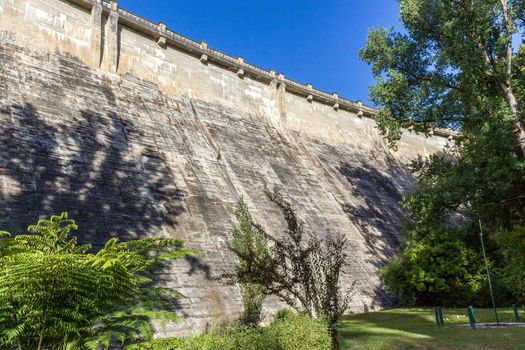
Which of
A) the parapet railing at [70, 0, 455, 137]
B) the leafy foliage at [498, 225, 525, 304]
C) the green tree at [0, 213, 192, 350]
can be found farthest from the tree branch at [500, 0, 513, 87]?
the green tree at [0, 213, 192, 350]

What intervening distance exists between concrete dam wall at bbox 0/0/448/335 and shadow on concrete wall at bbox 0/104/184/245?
0.15 ft

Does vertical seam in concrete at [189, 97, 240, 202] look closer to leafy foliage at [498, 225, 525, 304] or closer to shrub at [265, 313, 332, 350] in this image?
shrub at [265, 313, 332, 350]

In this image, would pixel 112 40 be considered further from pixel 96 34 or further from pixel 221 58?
pixel 221 58

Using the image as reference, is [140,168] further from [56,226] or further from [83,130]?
[56,226]

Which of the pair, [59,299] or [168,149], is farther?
[168,149]

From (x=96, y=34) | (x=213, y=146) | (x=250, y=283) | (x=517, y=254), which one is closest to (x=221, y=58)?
(x=213, y=146)

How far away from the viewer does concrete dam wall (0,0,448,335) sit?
11234 millimetres

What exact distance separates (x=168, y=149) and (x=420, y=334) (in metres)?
11.0

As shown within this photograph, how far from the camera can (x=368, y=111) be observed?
3138cm

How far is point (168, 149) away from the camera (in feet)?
51.6

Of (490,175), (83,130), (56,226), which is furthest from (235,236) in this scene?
(490,175)

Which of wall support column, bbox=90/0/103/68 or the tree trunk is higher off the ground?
wall support column, bbox=90/0/103/68

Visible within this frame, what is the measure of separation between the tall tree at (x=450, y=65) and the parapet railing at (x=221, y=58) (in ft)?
29.4

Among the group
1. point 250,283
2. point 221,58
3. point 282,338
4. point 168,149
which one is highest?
point 221,58
